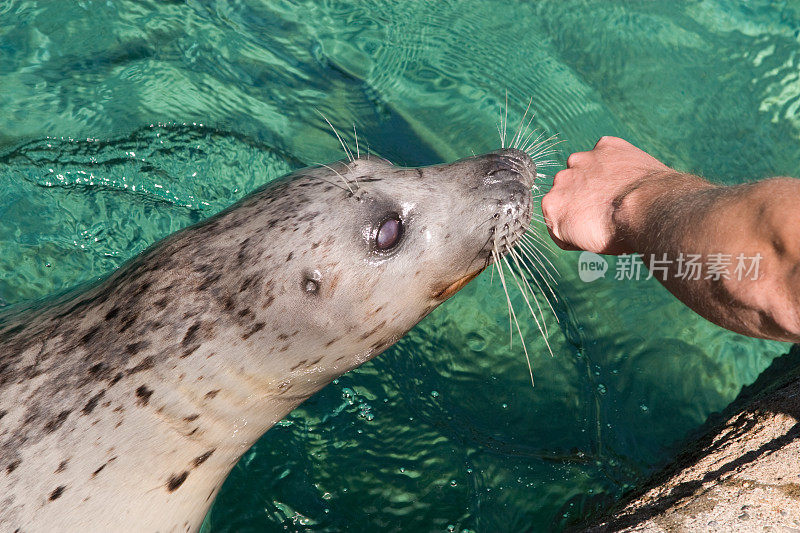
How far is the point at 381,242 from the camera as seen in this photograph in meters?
2.43

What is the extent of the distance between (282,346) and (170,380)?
0.37 metres

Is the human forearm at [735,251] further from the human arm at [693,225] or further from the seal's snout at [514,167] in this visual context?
the seal's snout at [514,167]

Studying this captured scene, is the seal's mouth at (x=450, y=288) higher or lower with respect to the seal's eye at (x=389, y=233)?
lower

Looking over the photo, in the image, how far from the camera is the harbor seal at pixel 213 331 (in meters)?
2.29

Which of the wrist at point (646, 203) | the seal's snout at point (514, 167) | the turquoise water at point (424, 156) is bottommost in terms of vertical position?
the turquoise water at point (424, 156)

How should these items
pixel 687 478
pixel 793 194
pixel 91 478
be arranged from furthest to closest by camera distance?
pixel 687 478 → pixel 91 478 → pixel 793 194

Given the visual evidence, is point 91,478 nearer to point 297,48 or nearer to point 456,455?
point 456,455

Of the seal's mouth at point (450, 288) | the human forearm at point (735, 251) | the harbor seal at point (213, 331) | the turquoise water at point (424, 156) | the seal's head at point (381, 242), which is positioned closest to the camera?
the human forearm at point (735, 251)

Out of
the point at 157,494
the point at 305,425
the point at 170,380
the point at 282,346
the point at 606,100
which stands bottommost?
the point at 305,425

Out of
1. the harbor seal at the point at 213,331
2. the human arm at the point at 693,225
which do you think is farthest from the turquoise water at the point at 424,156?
the human arm at the point at 693,225

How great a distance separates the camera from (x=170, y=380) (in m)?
2.35

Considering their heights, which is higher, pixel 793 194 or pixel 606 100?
pixel 793 194

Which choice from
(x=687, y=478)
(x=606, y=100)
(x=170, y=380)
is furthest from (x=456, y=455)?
(x=606, y=100)

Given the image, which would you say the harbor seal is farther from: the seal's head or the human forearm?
the human forearm
